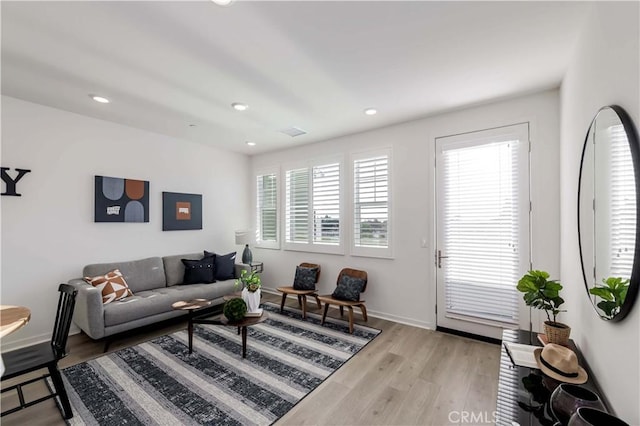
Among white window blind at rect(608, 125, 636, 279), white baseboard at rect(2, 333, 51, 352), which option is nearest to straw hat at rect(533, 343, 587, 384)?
white window blind at rect(608, 125, 636, 279)

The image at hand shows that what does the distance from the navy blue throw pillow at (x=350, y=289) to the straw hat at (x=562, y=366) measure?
94.8 inches

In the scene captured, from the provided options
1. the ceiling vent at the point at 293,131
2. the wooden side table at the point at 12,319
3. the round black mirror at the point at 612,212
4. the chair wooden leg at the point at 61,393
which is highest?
the ceiling vent at the point at 293,131

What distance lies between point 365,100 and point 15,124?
3902mm

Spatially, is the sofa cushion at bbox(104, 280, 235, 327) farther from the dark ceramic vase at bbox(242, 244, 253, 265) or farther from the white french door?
the white french door

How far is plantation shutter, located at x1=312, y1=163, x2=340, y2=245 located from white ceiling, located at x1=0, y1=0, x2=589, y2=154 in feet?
4.21

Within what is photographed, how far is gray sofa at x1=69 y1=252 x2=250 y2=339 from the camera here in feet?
9.66

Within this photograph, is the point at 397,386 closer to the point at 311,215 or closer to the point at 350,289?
the point at 350,289

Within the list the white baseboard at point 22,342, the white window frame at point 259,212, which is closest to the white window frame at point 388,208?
the white window frame at point 259,212

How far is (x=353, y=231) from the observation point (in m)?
4.30

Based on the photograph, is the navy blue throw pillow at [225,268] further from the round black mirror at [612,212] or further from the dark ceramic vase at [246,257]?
the round black mirror at [612,212]

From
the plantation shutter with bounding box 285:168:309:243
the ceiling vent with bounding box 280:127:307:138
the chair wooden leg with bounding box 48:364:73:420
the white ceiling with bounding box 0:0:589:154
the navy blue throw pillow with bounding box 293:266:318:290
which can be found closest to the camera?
the white ceiling with bounding box 0:0:589:154

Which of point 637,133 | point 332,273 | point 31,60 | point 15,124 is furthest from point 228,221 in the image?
point 637,133

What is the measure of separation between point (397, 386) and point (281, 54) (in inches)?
116

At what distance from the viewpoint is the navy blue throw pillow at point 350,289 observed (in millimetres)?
3801
